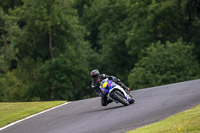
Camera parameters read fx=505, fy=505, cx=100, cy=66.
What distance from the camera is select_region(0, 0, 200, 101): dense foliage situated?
51.0 metres

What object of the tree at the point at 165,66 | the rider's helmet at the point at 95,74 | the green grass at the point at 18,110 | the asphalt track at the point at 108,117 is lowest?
the tree at the point at 165,66

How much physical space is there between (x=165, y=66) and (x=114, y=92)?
1355 inches

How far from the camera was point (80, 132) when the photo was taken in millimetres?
12500

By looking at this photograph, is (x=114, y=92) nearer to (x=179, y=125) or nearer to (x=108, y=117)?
(x=108, y=117)

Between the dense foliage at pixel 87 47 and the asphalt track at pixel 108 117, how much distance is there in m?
30.7

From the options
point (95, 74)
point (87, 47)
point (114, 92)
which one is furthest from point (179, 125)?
point (87, 47)

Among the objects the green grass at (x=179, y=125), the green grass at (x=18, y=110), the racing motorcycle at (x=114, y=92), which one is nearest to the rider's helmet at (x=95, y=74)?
the racing motorcycle at (x=114, y=92)

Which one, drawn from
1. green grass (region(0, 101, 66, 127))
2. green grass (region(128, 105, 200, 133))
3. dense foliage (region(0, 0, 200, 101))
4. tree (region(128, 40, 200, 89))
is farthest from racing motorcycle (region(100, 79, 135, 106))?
tree (region(128, 40, 200, 89))

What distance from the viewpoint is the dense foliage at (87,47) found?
5100 cm

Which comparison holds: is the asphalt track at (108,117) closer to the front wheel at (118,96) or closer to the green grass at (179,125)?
the front wheel at (118,96)

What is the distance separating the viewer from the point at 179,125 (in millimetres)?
10734

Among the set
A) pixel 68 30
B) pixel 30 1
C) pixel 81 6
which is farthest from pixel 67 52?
pixel 81 6

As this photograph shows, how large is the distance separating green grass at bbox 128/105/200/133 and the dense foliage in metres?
35.5

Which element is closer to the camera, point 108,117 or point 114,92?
point 108,117
